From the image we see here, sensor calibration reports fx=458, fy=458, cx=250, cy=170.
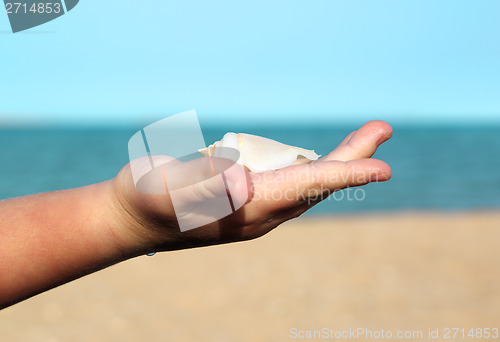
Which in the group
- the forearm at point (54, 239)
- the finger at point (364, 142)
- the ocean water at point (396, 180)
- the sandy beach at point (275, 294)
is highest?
the finger at point (364, 142)

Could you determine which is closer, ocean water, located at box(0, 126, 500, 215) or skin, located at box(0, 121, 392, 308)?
skin, located at box(0, 121, 392, 308)

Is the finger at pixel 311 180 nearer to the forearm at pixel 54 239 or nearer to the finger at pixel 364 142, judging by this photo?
the finger at pixel 364 142

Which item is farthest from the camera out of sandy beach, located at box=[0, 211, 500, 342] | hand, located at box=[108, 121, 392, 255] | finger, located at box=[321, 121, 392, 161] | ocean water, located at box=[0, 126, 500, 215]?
ocean water, located at box=[0, 126, 500, 215]

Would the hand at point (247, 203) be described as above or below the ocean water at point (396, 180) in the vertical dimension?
above

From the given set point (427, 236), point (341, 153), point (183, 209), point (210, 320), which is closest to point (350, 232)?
point (427, 236)

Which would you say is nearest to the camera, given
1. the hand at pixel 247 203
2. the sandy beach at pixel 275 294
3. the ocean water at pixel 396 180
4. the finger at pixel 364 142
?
the hand at pixel 247 203

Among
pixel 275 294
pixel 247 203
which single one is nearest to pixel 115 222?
pixel 247 203

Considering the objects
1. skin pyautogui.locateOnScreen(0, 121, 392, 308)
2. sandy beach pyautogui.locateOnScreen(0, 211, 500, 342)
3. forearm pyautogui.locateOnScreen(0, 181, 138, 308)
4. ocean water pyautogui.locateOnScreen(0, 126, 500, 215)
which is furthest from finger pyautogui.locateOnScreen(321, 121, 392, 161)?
ocean water pyautogui.locateOnScreen(0, 126, 500, 215)

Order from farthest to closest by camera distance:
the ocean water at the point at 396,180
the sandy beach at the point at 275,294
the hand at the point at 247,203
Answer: the ocean water at the point at 396,180, the sandy beach at the point at 275,294, the hand at the point at 247,203

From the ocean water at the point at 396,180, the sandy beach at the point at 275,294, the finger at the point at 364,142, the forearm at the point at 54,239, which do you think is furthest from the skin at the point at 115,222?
the ocean water at the point at 396,180

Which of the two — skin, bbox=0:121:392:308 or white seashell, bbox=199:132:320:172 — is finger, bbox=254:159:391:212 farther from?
white seashell, bbox=199:132:320:172
